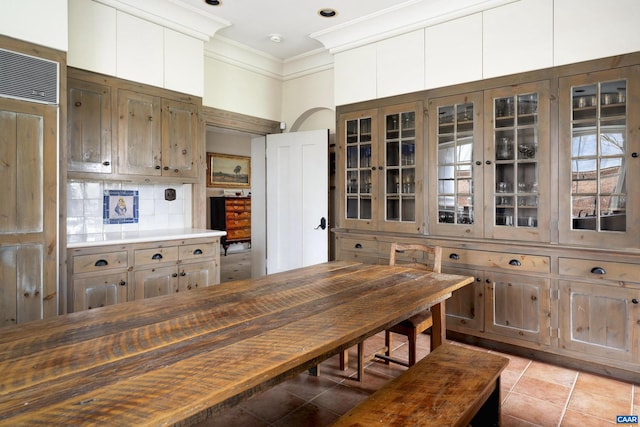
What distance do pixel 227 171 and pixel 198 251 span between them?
4.72 meters

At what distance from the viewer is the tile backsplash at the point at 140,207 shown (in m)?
3.48

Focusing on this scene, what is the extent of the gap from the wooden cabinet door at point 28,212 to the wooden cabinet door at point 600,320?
3729 mm

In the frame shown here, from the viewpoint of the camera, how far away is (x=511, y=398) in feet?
7.89

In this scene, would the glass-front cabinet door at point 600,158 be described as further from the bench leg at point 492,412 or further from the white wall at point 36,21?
the white wall at point 36,21

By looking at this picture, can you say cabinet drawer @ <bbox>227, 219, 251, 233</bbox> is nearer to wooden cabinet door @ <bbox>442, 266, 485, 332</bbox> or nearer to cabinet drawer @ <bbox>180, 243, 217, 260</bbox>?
cabinet drawer @ <bbox>180, 243, 217, 260</bbox>

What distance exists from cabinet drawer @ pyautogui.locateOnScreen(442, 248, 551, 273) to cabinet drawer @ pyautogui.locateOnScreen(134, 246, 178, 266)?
97.0 inches

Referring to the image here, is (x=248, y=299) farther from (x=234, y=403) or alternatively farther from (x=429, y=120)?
(x=429, y=120)

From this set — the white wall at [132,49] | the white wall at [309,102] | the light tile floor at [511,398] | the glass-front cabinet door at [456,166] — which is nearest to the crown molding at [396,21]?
the white wall at [309,102]

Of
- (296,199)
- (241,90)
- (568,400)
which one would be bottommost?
(568,400)

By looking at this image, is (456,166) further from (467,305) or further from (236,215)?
(236,215)

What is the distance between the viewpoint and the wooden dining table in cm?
88

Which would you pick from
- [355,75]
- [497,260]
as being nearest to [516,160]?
[497,260]

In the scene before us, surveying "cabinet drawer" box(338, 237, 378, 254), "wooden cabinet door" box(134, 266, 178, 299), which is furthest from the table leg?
"wooden cabinet door" box(134, 266, 178, 299)

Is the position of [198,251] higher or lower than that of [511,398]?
higher
